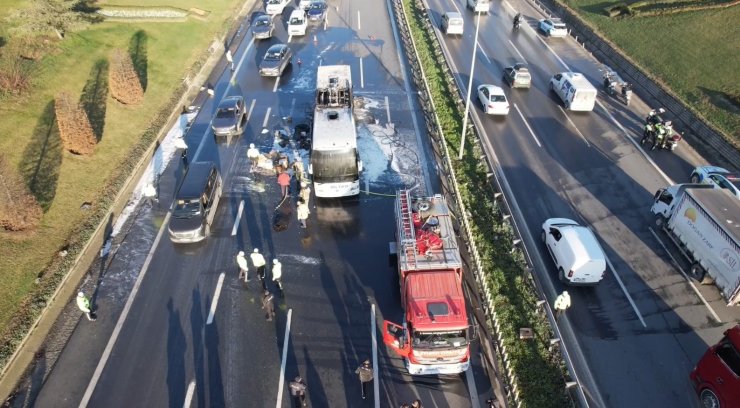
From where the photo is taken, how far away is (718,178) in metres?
23.5

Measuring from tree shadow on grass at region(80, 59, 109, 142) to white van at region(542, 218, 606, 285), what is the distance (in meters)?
25.4

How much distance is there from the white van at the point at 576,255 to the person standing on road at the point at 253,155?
15.9 m

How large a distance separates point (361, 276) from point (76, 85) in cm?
2399

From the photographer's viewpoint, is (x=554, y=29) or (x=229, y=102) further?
(x=554, y=29)

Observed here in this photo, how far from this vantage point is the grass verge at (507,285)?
51.2 feet

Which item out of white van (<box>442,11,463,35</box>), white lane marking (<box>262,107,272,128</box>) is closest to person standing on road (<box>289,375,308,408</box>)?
white lane marking (<box>262,107,272,128</box>)

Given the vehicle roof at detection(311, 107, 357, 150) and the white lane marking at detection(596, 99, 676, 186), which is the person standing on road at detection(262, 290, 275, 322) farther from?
the white lane marking at detection(596, 99, 676, 186)

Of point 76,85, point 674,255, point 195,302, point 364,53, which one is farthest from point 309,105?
point 674,255

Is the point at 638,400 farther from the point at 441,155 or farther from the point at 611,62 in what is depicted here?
the point at 611,62

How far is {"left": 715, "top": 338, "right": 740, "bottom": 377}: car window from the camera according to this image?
44.7ft

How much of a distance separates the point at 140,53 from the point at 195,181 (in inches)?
800

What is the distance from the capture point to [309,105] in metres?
32.4

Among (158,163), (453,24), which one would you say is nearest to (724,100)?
(453,24)

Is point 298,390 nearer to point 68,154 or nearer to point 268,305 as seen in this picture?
point 268,305
